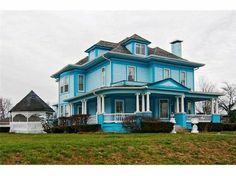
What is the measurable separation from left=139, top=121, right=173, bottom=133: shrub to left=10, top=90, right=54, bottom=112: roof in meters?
16.8

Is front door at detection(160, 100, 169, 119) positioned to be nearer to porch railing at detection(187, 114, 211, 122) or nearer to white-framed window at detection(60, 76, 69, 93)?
porch railing at detection(187, 114, 211, 122)

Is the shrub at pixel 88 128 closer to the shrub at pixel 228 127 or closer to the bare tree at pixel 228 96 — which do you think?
the shrub at pixel 228 127

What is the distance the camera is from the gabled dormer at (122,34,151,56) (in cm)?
2792

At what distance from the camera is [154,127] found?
22.0m

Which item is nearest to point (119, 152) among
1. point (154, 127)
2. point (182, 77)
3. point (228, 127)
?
point (154, 127)

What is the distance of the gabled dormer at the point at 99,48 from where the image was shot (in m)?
29.3

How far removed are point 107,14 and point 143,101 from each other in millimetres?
6857

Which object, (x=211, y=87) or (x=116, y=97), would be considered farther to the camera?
(x=211, y=87)

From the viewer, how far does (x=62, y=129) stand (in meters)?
26.1

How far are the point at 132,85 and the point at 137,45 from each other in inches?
161

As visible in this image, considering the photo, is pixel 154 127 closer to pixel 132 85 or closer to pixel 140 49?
pixel 132 85

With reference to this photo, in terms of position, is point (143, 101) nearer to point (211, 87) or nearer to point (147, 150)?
point (147, 150)

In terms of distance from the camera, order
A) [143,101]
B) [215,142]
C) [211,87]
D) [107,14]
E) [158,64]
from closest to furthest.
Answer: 1. [215,142]
2. [107,14]
3. [143,101]
4. [158,64]
5. [211,87]

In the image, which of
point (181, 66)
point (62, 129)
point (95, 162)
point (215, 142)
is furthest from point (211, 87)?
point (95, 162)
